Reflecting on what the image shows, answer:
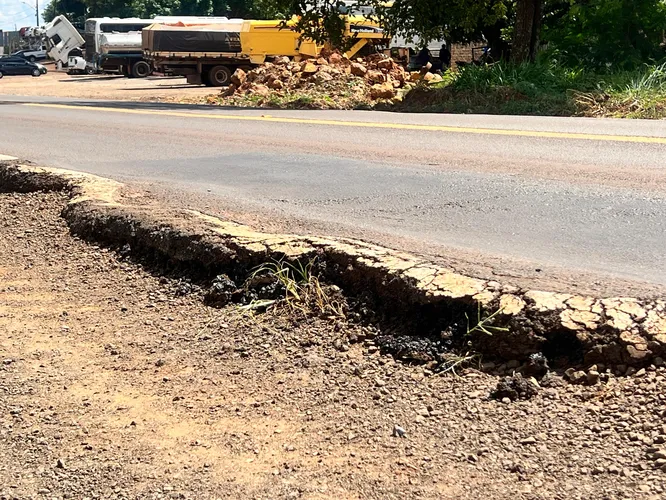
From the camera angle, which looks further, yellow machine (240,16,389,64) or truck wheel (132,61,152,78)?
truck wheel (132,61,152,78)

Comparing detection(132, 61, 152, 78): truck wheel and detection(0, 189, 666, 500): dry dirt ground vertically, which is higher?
detection(0, 189, 666, 500): dry dirt ground

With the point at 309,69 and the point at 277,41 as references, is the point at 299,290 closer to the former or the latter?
the point at 309,69

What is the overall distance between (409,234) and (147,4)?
2704 inches

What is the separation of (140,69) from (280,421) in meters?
48.0

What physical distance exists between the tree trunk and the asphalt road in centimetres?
636

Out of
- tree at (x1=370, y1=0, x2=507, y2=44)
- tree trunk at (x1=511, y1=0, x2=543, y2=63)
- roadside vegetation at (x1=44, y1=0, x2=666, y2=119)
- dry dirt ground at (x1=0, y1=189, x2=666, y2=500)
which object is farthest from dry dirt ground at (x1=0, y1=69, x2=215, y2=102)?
dry dirt ground at (x1=0, y1=189, x2=666, y2=500)

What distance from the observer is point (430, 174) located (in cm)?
764

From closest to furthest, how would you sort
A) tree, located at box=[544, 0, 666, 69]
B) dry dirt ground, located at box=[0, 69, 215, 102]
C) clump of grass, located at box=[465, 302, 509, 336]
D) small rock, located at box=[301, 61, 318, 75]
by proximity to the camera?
clump of grass, located at box=[465, 302, 509, 336]
tree, located at box=[544, 0, 666, 69]
small rock, located at box=[301, 61, 318, 75]
dry dirt ground, located at box=[0, 69, 215, 102]

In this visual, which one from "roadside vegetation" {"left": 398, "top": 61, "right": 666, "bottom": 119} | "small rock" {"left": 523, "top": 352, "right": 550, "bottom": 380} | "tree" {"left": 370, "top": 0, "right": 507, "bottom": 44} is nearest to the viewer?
"small rock" {"left": 523, "top": 352, "right": 550, "bottom": 380}

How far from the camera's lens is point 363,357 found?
3.72m

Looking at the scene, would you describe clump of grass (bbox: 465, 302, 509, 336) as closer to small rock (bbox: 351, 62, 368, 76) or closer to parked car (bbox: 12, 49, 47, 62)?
small rock (bbox: 351, 62, 368, 76)

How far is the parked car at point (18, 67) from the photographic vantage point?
56812 millimetres

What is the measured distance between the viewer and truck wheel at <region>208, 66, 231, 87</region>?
37438 mm

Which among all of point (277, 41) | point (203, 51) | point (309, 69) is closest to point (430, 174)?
point (309, 69)
